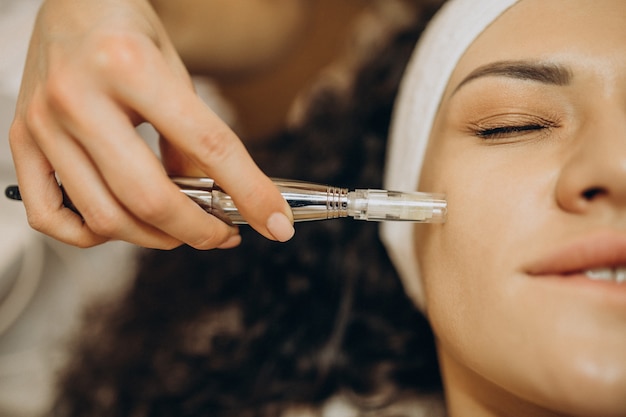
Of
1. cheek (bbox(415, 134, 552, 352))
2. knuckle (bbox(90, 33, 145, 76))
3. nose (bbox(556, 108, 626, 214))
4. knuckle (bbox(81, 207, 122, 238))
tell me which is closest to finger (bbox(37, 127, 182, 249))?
knuckle (bbox(81, 207, 122, 238))

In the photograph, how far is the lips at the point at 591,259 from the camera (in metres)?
0.64

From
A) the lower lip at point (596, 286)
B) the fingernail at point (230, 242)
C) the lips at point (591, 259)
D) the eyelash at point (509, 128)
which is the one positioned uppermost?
the eyelash at point (509, 128)

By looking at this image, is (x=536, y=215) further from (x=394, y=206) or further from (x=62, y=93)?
(x=62, y=93)

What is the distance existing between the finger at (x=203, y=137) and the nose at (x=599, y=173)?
0.36 meters

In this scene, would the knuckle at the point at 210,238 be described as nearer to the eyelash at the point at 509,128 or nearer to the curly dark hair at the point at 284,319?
the eyelash at the point at 509,128

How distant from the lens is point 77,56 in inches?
23.8

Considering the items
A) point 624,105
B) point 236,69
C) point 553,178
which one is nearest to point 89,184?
point 553,178

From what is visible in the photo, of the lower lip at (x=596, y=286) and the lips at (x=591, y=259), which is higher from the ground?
the lips at (x=591, y=259)

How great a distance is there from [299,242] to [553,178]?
2.20ft

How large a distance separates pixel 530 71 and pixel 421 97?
0.24 meters

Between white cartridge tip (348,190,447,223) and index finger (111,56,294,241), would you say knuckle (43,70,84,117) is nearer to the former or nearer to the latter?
index finger (111,56,294,241)

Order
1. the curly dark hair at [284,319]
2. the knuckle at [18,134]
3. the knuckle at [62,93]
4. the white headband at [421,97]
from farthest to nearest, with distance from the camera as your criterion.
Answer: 1. the curly dark hair at [284,319]
2. the white headband at [421,97]
3. the knuckle at [18,134]
4. the knuckle at [62,93]

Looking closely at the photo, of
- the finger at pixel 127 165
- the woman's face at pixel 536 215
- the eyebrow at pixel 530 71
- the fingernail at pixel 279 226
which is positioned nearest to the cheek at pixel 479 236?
the woman's face at pixel 536 215

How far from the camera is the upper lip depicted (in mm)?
635
